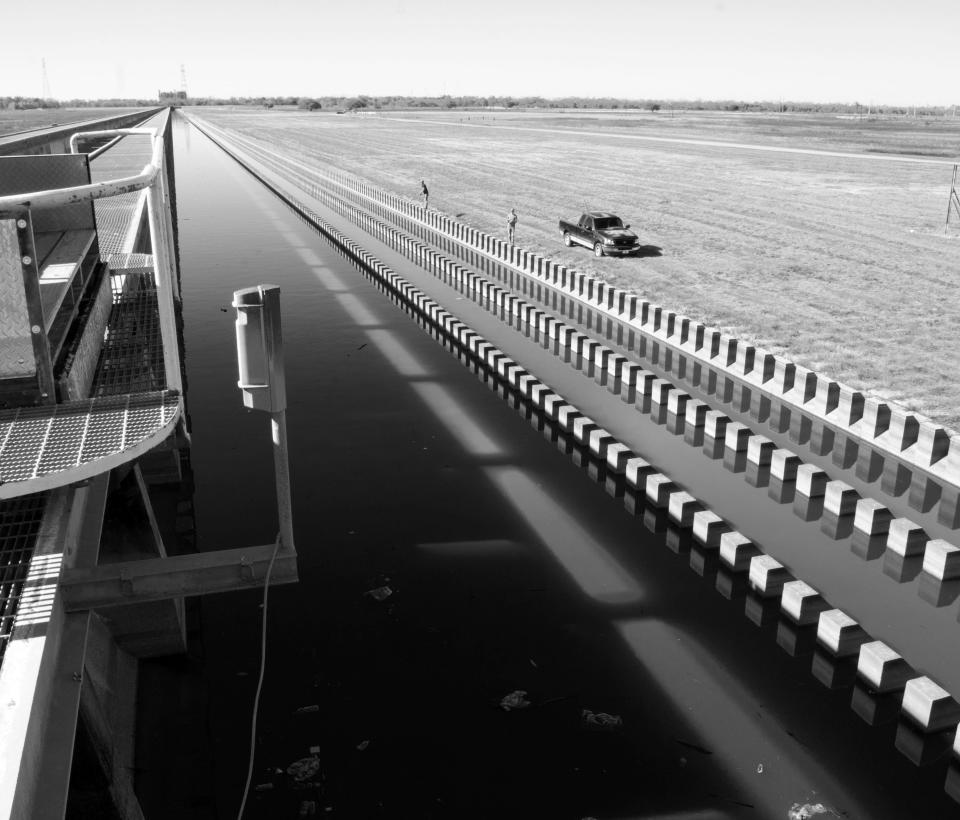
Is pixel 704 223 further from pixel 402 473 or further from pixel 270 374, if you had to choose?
pixel 270 374

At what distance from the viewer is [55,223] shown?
35.3ft

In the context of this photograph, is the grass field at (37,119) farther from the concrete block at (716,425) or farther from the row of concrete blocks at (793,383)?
the concrete block at (716,425)

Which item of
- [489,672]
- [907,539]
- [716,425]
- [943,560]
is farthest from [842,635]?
[716,425]

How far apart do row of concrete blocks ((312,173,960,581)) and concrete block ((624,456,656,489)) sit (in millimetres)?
1880

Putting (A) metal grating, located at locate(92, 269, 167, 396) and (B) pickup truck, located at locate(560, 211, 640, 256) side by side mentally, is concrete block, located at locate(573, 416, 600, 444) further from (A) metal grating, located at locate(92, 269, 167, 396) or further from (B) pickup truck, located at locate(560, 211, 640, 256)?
(B) pickup truck, located at locate(560, 211, 640, 256)

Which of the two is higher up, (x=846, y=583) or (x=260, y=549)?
(x=260, y=549)

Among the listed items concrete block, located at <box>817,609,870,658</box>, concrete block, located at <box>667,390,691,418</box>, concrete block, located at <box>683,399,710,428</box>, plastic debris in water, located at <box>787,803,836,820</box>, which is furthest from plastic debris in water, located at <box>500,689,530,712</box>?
concrete block, located at <box>667,390,691,418</box>

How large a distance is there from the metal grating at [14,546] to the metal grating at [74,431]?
0.74 meters

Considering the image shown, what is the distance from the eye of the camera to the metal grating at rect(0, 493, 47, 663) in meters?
5.29

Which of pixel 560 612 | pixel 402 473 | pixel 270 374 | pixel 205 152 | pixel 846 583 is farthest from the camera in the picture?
pixel 205 152

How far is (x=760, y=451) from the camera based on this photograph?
13.8 m

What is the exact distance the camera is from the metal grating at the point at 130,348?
24.2 feet

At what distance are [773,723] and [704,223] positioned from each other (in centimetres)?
2920

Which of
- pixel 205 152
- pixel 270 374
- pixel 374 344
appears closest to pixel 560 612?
pixel 270 374
